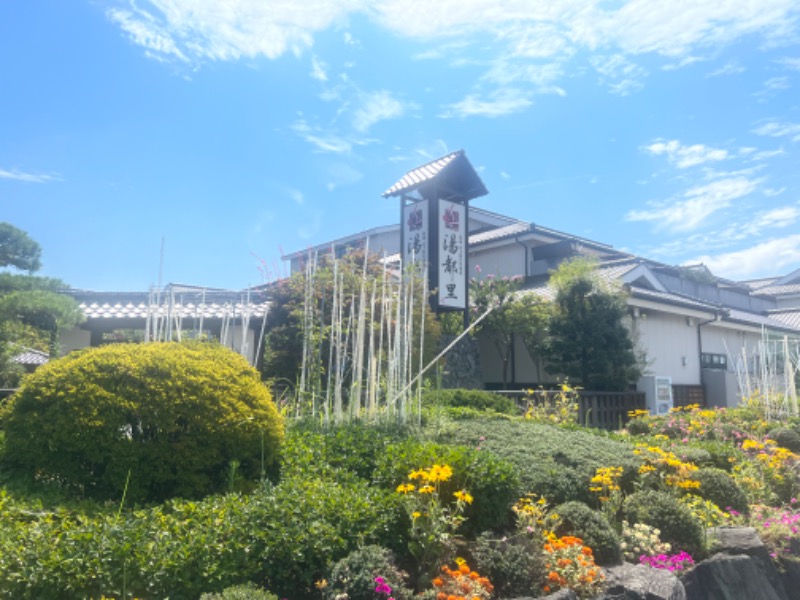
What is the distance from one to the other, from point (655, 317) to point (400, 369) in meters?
11.9

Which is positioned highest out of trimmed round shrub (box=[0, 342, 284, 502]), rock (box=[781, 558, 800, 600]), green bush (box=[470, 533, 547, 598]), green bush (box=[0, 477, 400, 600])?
trimmed round shrub (box=[0, 342, 284, 502])

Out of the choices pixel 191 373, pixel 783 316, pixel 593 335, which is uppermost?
pixel 783 316

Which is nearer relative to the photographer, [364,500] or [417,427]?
[364,500]

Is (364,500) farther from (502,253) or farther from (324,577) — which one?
(502,253)

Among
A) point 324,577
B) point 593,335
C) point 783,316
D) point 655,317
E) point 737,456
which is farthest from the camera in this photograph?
point 783,316

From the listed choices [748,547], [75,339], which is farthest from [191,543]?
[75,339]

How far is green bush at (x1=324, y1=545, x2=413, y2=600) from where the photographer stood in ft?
9.15

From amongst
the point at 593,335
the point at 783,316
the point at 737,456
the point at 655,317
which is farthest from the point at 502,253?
the point at 783,316

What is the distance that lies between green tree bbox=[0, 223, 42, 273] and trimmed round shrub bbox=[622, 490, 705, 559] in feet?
39.3

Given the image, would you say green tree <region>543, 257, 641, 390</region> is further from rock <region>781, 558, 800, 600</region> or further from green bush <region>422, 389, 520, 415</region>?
rock <region>781, 558, 800, 600</region>

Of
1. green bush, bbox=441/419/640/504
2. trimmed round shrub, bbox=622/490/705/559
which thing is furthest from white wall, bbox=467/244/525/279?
trimmed round shrub, bbox=622/490/705/559

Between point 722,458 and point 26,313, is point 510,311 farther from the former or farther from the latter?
point 26,313

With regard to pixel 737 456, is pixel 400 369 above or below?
above

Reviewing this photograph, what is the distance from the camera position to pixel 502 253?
1909 cm
